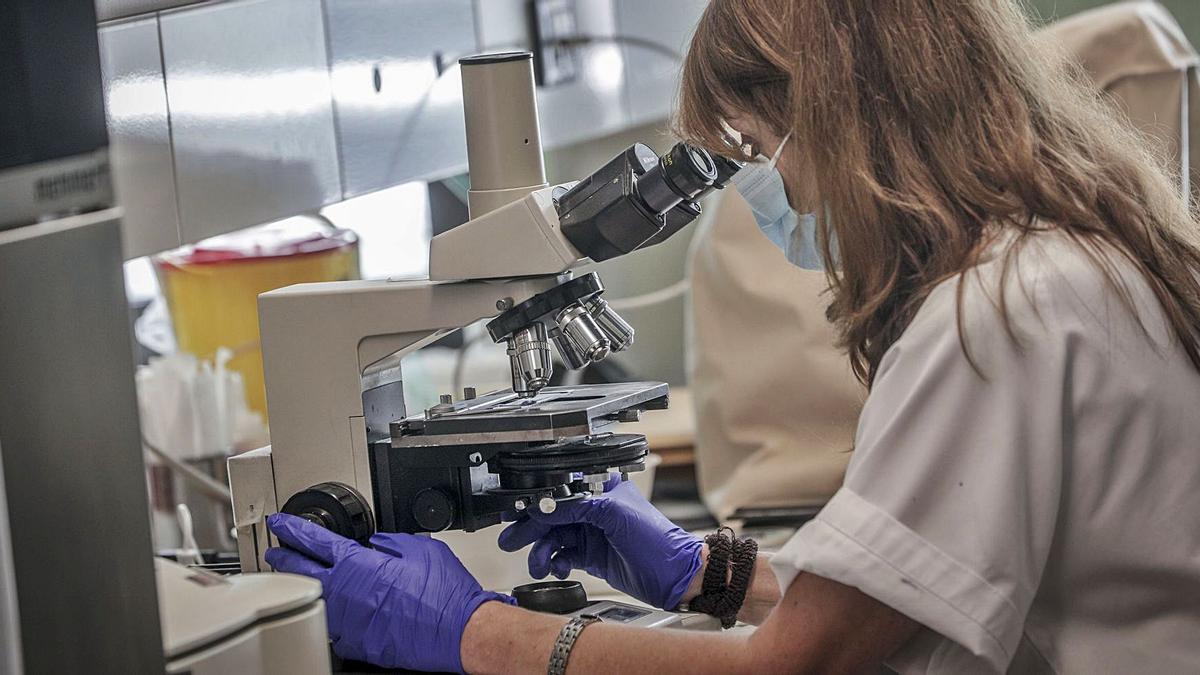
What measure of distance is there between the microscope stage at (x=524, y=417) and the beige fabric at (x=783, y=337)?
3.54 ft

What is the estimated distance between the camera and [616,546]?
4.71 ft

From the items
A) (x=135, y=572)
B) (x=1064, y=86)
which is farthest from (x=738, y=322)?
(x=135, y=572)

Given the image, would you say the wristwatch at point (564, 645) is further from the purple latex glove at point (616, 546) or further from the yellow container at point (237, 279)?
the yellow container at point (237, 279)

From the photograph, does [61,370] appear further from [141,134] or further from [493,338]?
[141,134]

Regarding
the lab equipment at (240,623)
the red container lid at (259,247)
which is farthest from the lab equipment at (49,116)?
the red container lid at (259,247)

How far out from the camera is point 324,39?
178 cm

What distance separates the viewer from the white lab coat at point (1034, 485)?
3.25 feet

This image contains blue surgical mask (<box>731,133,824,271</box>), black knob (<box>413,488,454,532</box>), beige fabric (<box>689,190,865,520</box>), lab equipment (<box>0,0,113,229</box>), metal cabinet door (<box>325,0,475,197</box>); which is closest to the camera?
lab equipment (<box>0,0,113,229</box>)

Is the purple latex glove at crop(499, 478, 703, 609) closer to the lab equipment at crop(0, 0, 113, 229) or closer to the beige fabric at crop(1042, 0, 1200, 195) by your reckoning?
the lab equipment at crop(0, 0, 113, 229)

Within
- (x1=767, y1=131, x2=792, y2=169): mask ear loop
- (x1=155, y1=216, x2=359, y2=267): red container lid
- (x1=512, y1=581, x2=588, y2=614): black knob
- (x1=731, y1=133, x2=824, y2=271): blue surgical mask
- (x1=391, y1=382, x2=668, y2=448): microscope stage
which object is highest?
(x1=155, y1=216, x2=359, y2=267): red container lid

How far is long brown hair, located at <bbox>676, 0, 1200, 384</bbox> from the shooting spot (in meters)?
1.08

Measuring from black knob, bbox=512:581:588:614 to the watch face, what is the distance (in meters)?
0.04

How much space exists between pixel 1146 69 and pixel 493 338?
171cm

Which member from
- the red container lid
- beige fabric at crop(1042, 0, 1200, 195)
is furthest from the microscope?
beige fabric at crop(1042, 0, 1200, 195)
